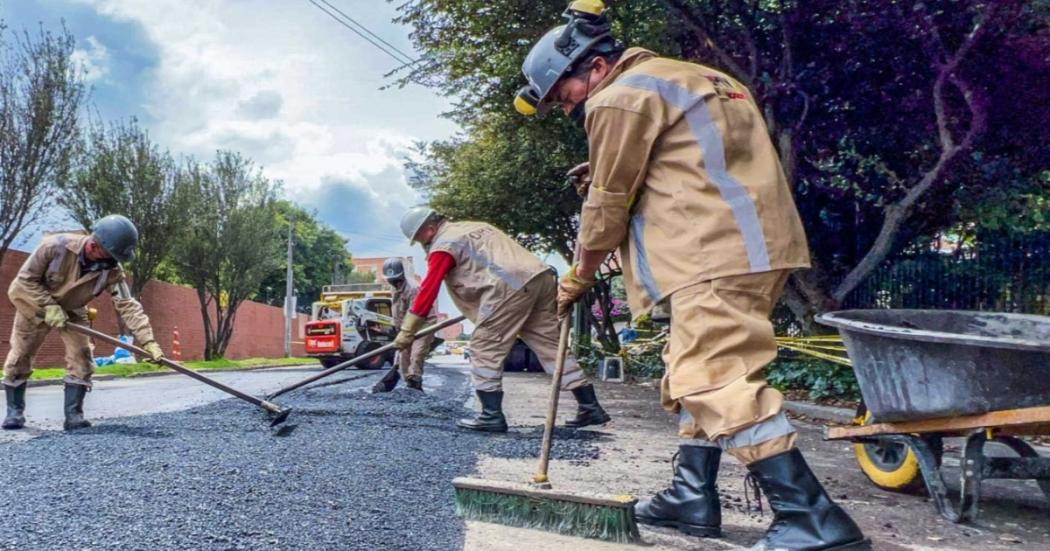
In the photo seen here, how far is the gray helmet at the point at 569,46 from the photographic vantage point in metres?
2.71

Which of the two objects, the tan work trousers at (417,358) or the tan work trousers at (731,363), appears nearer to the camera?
the tan work trousers at (731,363)

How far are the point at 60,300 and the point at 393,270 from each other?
4.64 metres

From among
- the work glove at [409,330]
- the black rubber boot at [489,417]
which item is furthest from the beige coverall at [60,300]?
the black rubber boot at [489,417]

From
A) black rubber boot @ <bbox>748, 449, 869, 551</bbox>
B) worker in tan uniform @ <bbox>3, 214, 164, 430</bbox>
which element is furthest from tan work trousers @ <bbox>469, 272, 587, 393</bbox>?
black rubber boot @ <bbox>748, 449, 869, 551</bbox>

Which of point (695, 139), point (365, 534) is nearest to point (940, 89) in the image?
point (695, 139)

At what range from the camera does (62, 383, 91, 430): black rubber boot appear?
5355 millimetres

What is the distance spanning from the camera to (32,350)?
5.57 metres

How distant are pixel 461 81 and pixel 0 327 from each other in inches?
413

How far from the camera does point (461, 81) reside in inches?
477

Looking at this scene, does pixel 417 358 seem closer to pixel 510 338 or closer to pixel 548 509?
pixel 510 338

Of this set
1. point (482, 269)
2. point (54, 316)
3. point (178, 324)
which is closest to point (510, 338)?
point (482, 269)

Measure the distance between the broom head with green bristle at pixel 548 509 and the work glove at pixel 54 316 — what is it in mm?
3749

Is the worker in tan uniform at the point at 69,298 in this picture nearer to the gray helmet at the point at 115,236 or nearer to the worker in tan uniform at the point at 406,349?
the gray helmet at the point at 115,236

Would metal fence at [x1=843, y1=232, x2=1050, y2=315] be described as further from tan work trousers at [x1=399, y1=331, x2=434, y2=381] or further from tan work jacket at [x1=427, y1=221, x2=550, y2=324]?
tan work jacket at [x1=427, y1=221, x2=550, y2=324]
